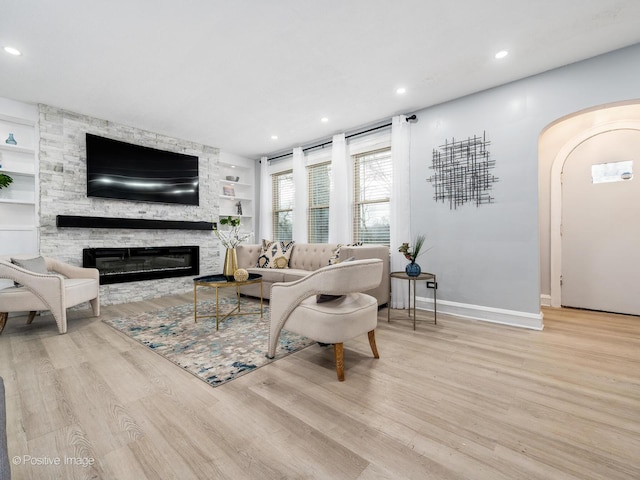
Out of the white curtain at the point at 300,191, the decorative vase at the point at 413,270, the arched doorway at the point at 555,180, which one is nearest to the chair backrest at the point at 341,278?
the decorative vase at the point at 413,270

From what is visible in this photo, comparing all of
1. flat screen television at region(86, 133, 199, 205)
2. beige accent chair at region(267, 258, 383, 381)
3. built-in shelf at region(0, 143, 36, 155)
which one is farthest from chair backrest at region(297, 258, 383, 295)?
built-in shelf at region(0, 143, 36, 155)

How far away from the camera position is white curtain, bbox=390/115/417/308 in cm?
389

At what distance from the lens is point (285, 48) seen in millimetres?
2605

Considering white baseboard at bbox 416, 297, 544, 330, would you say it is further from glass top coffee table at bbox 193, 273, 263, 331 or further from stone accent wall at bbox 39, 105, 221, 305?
stone accent wall at bbox 39, 105, 221, 305

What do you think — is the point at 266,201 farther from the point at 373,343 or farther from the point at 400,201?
the point at 373,343

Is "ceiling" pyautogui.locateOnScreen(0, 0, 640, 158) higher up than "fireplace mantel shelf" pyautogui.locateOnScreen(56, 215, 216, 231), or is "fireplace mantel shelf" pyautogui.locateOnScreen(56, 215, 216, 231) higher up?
"ceiling" pyautogui.locateOnScreen(0, 0, 640, 158)

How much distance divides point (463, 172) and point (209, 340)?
349cm

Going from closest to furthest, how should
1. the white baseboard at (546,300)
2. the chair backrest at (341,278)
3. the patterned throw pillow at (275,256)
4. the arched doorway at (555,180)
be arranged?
the chair backrest at (341,278)
the arched doorway at (555,180)
the white baseboard at (546,300)
the patterned throw pillow at (275,256)

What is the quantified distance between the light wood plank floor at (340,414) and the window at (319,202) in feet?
9.85

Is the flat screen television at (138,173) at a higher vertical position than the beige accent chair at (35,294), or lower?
higher

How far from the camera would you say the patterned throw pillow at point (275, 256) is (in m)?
4.56

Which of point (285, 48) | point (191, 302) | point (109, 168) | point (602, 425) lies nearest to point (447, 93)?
point (285, 48)

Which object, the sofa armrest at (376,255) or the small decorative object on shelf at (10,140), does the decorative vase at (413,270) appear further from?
the small decorative object on shelf at (10,140)

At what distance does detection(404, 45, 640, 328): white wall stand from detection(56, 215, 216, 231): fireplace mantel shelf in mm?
3959
